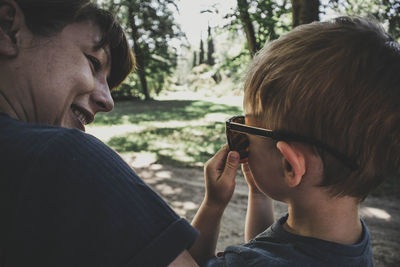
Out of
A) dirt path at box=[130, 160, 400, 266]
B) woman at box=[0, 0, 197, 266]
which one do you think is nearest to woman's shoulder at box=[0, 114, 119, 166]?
woman at box=[0, 0, 197, 266]

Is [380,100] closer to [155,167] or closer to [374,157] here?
[374,157]

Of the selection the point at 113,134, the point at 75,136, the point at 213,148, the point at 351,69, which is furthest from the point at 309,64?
the point at 113,134

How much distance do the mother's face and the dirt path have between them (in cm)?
260

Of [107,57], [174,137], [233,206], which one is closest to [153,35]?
[174,137]

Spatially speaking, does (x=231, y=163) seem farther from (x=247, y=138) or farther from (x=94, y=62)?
(x=94, y=62)

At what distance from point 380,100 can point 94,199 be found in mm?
1031

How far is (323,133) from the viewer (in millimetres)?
1115

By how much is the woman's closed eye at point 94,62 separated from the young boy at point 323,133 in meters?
0.75

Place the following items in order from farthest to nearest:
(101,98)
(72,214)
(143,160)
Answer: (143,160) → (101,98) → (72,214)

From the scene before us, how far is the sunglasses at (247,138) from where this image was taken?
1.12m

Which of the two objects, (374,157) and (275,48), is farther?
(275,48)

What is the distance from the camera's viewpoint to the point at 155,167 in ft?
19.2

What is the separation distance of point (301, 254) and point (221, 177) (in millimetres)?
564

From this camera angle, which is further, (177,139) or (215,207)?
(177,139)
